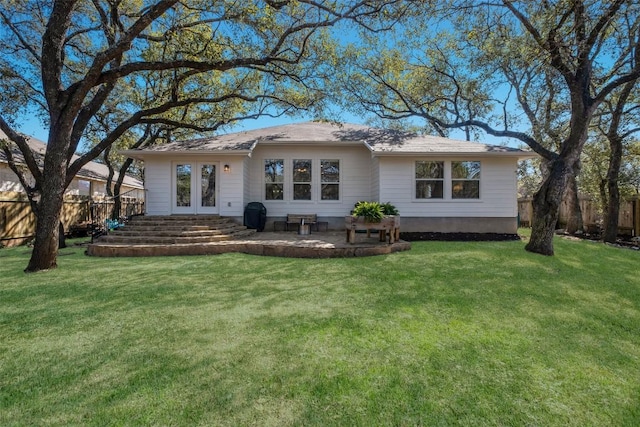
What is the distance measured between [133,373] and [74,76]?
1297 centimetres

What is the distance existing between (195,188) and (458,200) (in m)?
9.23

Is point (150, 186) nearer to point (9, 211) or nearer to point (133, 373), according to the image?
point (9, 211)

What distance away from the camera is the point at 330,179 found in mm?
11867

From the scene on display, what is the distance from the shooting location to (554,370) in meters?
2.49

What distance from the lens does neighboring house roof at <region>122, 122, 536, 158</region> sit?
1016 cm

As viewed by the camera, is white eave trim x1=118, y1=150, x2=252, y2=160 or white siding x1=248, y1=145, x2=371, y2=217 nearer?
white eave trim x1=118, y1=150, x2=252, y2=160

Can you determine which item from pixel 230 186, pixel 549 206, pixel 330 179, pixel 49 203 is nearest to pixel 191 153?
pixel 230 186

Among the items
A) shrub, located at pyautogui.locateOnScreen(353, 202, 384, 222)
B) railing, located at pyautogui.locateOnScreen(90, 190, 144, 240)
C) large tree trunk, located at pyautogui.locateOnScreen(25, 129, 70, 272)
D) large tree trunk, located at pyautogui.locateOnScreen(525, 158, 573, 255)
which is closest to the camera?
large tree trunk, located at pyautogui.locateOnScreen(25, 129, 70, 272)

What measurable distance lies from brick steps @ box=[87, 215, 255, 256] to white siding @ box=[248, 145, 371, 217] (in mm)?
1932

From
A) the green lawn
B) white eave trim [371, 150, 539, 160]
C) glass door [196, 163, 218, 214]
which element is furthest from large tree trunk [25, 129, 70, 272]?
white eave trim [371, 150, 539, 160]

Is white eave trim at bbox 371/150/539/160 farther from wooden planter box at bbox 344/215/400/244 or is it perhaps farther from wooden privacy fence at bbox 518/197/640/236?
wooden privacy fence at bbox 518/197/640/236

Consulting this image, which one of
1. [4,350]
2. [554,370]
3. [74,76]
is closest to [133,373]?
[4,350]

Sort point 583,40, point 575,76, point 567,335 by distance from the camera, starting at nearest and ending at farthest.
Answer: point 567,335
point 583,40
point 575,76

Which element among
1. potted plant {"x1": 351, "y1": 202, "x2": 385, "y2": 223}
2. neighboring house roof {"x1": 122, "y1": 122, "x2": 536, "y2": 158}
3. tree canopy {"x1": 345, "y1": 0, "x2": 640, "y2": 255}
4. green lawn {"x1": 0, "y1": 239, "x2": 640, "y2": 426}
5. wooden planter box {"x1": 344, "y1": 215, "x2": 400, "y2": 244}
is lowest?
green lawn {"x1": 0, "y1": 239, "x2": 640, "y2": 426}
